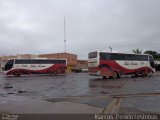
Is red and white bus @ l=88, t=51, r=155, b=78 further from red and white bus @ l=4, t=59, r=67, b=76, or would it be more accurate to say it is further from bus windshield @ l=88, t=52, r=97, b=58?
red and white bus @ l=4, t=59, r=67, b=76

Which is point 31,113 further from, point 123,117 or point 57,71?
point 57,71

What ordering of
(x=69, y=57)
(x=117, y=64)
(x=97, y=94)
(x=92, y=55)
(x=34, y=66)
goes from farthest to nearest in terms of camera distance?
(x=69, y=57) < (x=34, y=66) < (x=117, y=64) < (x=92, y=55) < (x=97, y=94)

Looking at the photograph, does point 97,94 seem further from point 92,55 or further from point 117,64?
point 117,64

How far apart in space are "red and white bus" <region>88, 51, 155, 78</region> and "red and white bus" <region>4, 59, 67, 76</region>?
15912 mm

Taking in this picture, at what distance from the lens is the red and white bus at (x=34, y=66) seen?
41312mm

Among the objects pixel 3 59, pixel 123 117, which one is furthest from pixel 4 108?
pixel 3 59

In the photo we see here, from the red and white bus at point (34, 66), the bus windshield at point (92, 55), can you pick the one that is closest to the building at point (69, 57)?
the red and white bus at point (34, 66)

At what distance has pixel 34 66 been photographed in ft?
143

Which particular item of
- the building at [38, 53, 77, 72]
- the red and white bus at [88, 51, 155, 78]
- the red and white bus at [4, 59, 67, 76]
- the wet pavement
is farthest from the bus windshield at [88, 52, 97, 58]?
the building at [38, 53, 77, 72]

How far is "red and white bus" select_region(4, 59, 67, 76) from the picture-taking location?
41.3 m

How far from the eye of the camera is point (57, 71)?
150 ft

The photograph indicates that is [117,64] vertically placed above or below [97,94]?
above

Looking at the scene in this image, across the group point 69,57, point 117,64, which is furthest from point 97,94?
point 69,57

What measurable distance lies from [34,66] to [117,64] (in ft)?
57.7
